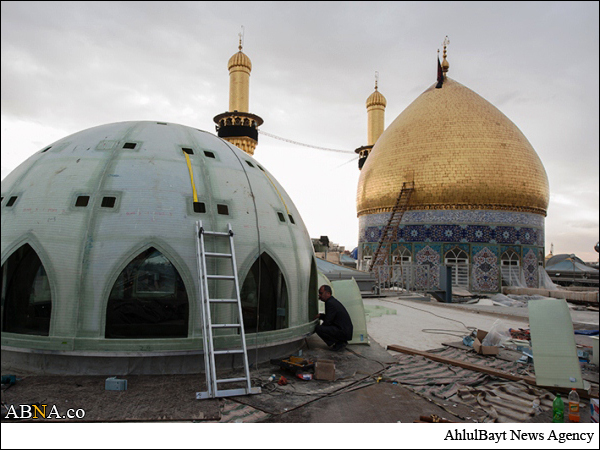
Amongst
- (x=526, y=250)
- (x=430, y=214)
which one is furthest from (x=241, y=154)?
(x=526, y=250)

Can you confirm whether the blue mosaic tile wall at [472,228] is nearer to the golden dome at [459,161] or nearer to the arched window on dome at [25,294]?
the golden dome at [459,161]

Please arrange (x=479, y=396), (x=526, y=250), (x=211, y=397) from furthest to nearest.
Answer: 1. (x=526, y=250)
2. (x=479, y=396)
3. (x=211, y=397)

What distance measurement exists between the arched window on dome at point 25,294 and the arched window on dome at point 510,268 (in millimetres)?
26084

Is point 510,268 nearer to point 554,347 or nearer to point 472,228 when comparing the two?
point 472,228

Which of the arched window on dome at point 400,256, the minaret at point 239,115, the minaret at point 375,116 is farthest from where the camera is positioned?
the minaret at point 375,116

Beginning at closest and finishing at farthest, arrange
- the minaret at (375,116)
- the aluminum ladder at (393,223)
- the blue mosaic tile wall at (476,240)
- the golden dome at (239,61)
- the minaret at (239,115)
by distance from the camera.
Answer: the blue mosaic tile wall at (476,240) → the aluminum ladder at (393,223) → the minaret at (239,115) → the golden dome at (239,61) → the minaret at (375,116)

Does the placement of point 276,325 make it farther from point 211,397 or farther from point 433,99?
point 433,99

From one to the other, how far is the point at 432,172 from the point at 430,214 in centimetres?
266

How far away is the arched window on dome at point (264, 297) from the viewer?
6.97 meters

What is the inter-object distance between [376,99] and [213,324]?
3861 cm

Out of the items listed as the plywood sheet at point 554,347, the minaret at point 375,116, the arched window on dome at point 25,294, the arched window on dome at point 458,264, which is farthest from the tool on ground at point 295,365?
the minaret at point 375,116

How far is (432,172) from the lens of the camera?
27.6 metres

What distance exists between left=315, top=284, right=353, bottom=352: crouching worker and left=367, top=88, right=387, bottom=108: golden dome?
3602cm

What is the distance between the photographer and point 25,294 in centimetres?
631
